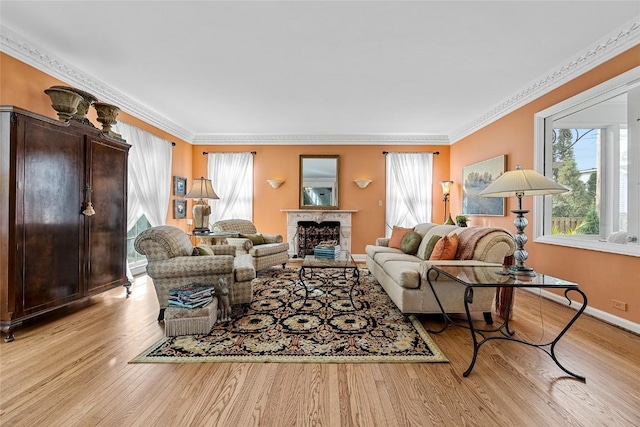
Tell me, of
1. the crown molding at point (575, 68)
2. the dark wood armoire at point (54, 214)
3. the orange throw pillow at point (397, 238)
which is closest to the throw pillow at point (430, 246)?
the orange throw pillow at point (397, 238)

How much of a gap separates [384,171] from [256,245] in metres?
3.30

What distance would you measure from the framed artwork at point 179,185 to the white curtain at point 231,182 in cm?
59

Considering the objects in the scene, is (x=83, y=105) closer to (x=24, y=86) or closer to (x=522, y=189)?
(x=24, y=86)

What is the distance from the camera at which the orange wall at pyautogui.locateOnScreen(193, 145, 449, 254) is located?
662cm

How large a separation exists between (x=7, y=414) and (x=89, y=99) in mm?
2966

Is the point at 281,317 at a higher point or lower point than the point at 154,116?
lower

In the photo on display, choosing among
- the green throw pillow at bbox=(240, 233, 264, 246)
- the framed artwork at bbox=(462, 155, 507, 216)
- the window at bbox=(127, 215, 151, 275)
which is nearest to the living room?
the framed artwork at bbox=(462, 155, 507, 216)

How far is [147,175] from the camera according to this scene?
5020 millimetres

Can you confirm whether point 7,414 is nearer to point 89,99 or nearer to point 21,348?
point 21,348

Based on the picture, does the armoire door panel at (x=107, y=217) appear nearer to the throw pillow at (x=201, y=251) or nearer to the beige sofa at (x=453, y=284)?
the throw pillow at (x=201, y=251)

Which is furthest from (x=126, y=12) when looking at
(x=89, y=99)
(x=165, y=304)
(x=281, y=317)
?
(x=281, y=317)

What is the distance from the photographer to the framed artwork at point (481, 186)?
4.74 metres

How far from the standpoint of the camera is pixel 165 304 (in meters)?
2.92

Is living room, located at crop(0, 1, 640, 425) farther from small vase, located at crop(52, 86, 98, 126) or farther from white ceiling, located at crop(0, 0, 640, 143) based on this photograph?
small vase, located at crop(52, 86, 98, 126)
